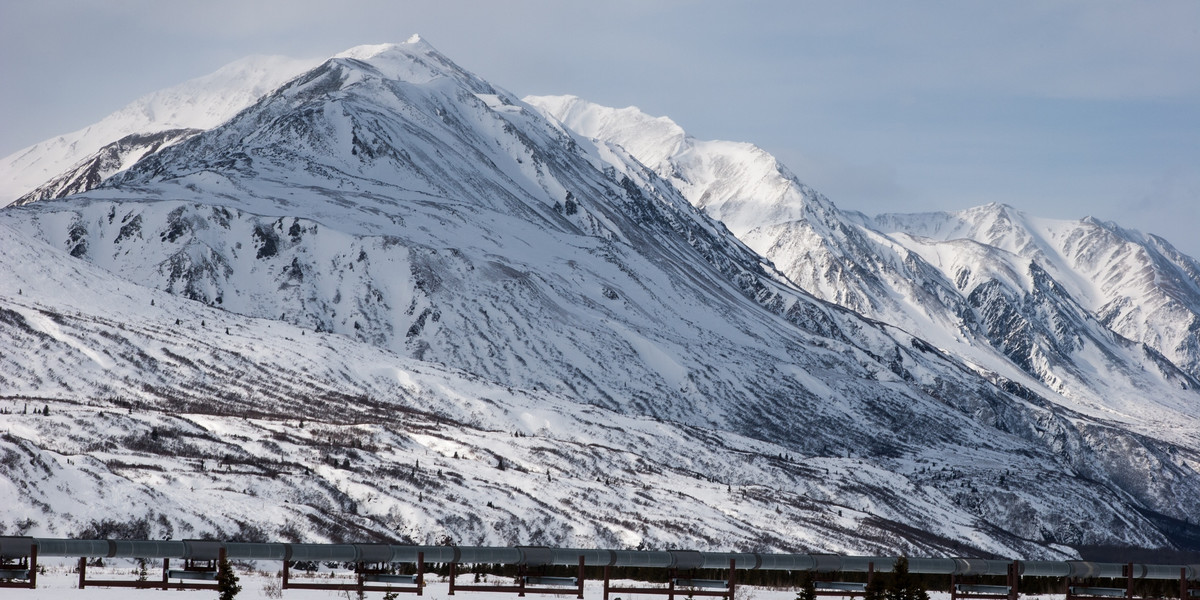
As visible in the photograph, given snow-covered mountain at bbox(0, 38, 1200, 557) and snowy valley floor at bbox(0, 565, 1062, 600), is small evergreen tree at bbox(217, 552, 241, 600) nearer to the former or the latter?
snowy valley floor at bbox(0, 565, 1062, 600)

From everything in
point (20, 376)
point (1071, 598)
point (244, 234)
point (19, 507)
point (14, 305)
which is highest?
point (244, 234)

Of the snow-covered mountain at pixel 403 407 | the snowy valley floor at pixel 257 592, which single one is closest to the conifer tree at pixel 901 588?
the snowy valley floor at pixel 257 592

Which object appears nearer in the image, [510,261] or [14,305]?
[14,305]

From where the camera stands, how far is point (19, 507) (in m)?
59.0

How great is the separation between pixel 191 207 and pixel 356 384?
60.0 meters

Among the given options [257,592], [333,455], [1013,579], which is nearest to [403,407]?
[333,455]

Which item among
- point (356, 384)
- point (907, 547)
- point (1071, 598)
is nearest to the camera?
point (1071, 598)

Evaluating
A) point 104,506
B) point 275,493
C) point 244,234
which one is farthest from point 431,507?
point 244,234

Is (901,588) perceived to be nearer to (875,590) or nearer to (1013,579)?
(875,590)

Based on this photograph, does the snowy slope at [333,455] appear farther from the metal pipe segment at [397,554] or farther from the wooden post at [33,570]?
the wooden post at [33,570]

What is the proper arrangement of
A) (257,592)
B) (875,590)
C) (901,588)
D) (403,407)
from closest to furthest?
(901,588) < (875,590) < (257,592) < (403,407)

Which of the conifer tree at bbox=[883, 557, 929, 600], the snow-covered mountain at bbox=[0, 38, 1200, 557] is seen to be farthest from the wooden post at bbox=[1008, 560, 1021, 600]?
the snow-covered mountain at bbox=[0, 38, 1200, 557]

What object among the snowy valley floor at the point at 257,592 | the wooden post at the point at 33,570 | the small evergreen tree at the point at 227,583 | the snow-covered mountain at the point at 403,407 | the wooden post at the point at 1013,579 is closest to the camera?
the small evergreen tree at the point at 227,583

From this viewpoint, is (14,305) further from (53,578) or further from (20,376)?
(53,578)
